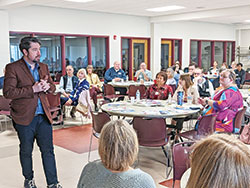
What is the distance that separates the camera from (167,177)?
4.15 meters

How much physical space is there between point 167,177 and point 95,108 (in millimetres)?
4797

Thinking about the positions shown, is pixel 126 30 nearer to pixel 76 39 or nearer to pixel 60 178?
pixel 76 39

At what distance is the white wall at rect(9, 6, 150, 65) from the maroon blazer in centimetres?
647

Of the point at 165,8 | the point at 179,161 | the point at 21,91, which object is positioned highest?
the point at 165,8

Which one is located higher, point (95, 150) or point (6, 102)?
point (6, 102)

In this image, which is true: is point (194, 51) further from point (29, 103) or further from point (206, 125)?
point (29, 103)

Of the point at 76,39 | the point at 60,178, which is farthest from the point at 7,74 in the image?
the point at 76,39

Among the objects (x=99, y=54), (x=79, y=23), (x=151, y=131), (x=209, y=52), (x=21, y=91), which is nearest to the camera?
(x=21, y=91)

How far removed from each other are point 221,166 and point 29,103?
2690 mm

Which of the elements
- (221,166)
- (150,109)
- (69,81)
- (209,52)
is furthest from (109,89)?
(209,52)

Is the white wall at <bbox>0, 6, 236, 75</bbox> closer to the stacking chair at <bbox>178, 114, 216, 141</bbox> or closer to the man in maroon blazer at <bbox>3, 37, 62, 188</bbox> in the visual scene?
the man in maroon blazer at <bbox>3, 37, 62, 188</bbox>

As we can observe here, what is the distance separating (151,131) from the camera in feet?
13.1

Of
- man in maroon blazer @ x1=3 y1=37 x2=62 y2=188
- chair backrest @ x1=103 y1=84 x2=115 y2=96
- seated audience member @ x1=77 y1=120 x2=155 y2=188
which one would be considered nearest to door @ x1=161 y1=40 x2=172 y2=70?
chair backrest @ x1=103 y1=84 x2=115 y2=96

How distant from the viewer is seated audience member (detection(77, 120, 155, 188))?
1872 millimetres
